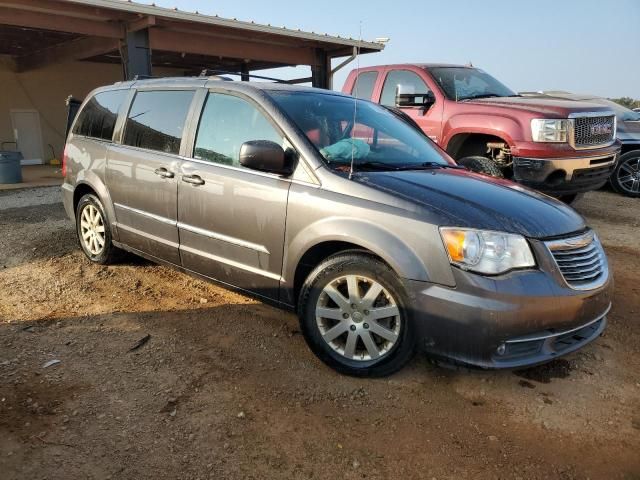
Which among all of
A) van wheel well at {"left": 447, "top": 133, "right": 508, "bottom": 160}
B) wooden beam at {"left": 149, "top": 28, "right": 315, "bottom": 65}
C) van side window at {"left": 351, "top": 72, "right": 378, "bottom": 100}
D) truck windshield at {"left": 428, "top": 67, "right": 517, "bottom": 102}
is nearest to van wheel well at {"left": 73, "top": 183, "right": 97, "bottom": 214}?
van side window at {"left": 351, "top": 72, "right": 378, "bottom": 100}

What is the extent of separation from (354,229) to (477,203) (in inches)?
28.3

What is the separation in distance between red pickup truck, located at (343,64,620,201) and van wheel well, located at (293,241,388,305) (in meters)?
3.24

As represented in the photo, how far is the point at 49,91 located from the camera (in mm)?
16875

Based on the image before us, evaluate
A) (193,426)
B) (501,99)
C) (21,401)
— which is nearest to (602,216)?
(501,99)

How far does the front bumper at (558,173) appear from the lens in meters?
6.00

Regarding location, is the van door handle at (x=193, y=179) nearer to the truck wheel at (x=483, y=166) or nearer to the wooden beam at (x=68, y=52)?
the truck wheel at (x=483, y=166)

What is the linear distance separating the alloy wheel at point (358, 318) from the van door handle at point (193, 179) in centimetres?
131

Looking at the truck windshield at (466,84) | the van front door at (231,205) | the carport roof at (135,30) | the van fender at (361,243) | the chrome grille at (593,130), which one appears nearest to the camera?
the van fender at (361,243)

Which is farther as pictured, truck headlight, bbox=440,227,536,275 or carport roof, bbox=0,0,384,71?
carport roof, bbox=0,0,384,71

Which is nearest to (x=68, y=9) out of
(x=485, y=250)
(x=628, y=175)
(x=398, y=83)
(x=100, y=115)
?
(x=100, y=115)

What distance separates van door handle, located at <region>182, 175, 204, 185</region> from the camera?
3.71 m

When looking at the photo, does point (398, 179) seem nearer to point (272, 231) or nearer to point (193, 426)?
point (272, 231)

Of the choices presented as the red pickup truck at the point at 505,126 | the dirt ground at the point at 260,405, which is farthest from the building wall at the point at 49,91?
the dirt ground at the point at 260,405

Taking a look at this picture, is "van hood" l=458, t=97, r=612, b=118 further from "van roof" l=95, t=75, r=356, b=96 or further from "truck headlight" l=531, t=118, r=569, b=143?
"van roof" l=95, t=75, r=356, b=96
